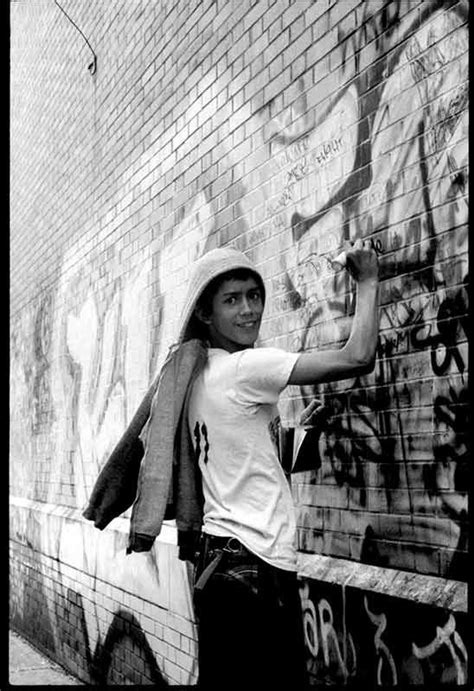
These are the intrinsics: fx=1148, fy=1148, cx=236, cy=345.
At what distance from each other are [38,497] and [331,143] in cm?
650

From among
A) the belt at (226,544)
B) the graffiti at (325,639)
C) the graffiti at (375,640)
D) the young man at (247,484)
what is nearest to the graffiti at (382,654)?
the graffiti at (375,640)

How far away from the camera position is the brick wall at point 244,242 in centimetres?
396

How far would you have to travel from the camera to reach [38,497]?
412 inches

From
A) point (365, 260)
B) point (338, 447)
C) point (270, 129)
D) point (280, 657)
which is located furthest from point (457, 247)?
point (270, 129)

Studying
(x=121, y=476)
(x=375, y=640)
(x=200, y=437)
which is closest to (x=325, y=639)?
(x=375, y=640)

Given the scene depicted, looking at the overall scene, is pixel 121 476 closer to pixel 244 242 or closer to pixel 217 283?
pixel 217 283

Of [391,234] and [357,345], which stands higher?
[391,234]

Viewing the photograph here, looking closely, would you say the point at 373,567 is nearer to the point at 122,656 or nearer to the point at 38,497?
the point at 122,656

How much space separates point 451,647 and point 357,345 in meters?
1.05

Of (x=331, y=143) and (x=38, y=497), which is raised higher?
(x=331, y=143)

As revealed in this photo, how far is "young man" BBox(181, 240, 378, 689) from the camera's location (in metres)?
3.49

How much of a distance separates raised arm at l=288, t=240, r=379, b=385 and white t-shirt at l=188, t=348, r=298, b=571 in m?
0.06

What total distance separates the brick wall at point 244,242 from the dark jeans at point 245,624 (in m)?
0.58

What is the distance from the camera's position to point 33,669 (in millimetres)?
8891
